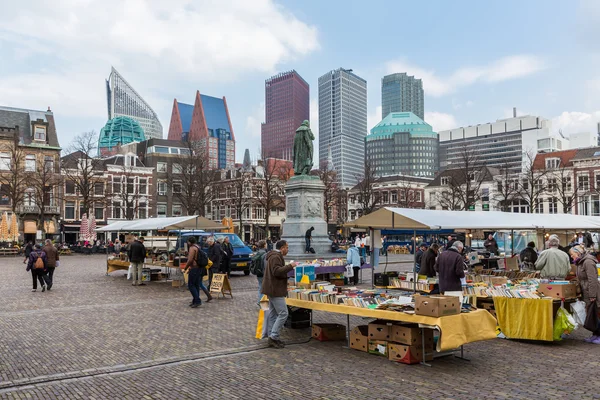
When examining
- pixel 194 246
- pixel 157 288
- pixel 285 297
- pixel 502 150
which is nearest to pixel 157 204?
pixel 157 288

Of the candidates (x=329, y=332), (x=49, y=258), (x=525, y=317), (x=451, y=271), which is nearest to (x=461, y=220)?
(x=451, y=271)

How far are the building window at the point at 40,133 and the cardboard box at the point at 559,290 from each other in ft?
199

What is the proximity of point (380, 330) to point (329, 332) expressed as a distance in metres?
1.33

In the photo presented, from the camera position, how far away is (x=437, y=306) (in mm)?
7332

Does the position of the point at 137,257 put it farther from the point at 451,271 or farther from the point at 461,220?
the point at 451,271

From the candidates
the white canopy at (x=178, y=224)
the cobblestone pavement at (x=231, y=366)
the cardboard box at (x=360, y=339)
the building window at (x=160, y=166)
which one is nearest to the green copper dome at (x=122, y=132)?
the building window at (x=160, y=166)

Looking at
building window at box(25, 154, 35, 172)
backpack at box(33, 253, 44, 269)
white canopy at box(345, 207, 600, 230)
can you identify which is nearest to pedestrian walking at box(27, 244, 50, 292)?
backpack at box(33, 253, 44, 269)

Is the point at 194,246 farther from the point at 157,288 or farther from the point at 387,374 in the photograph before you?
the point at 387,374

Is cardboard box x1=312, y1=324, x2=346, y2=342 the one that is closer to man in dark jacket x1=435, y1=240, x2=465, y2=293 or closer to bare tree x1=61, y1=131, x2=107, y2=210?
man in dark jacket x1=435, y1=240, x2=465, y2=293

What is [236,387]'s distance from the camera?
670cm

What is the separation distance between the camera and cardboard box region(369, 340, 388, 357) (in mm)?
8297

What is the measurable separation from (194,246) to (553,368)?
8.96m

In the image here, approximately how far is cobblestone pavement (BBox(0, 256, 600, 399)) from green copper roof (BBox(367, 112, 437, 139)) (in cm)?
17005

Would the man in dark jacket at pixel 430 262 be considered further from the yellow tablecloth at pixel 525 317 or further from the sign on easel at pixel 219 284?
the sign on easel at pixel 219 284
